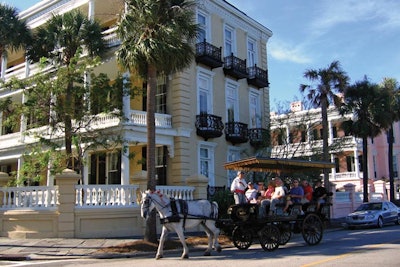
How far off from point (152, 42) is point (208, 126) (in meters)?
9.66

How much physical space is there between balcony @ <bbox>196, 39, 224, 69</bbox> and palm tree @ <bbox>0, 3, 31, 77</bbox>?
28.7 ft

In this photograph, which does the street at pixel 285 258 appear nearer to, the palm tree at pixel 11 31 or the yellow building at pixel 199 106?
the yellow building at pixel 199 106

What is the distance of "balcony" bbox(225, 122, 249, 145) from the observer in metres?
26.3

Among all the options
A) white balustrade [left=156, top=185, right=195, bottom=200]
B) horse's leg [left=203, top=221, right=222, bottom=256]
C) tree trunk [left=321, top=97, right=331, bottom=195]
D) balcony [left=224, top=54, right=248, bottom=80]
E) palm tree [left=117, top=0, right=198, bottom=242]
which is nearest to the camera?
horse's leg [left=203, top=221, right=222, bottom=256]

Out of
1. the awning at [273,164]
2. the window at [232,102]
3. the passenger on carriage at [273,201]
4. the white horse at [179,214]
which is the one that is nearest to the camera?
the white horse at [179,214]

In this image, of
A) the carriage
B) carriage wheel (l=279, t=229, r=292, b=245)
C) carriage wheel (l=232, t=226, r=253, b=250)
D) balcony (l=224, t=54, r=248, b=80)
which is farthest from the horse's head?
balcony (l=224, t=54, r=248, b=80)

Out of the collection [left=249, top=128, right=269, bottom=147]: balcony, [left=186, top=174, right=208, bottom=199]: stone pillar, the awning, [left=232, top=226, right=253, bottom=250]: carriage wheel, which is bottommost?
[left=232, top=226, right=253, bottom=250]: carriage wheel

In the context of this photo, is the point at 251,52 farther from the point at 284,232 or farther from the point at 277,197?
the point at 284,232

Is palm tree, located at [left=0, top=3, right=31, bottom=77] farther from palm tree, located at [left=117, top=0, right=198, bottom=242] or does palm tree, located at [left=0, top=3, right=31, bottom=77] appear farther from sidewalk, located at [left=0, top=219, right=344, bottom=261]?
sidewalk, located at [left=0, top=219, right=344, bottom=261]

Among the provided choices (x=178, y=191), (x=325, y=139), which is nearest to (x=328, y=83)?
(x=325, y=139)

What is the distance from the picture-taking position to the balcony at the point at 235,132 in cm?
2633

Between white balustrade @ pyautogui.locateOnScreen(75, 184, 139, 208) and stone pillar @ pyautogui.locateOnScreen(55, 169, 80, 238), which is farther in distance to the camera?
white balustrade @ pyautogui.locateOnScreen(75, 184, 139, 208)

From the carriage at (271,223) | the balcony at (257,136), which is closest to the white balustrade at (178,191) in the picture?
the carriage at (271,223)

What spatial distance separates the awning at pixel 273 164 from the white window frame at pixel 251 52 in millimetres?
14323
